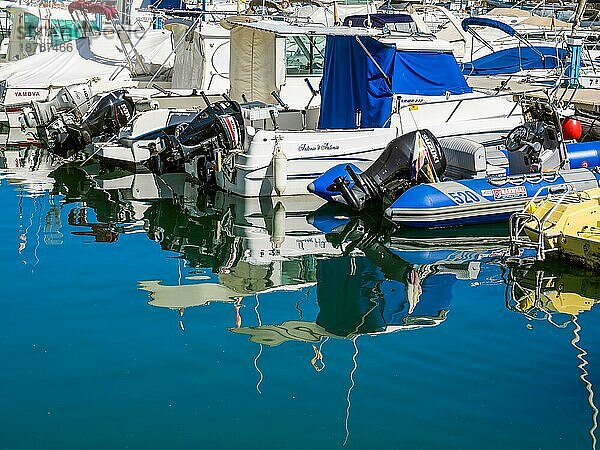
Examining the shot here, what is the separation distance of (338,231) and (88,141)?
294 inches

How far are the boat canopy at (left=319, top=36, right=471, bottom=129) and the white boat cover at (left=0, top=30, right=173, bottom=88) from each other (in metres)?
8.33

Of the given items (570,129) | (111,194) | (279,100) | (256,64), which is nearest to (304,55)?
(256,64)

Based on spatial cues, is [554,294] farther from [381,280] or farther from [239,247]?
[239,247]

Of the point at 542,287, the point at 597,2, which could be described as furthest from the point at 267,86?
the point at 597,2

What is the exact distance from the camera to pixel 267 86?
725 inches

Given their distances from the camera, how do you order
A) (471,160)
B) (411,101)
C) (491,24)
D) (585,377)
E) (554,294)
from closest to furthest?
(585,377) → (554,294) → (471,160) → (411,101) → (491,24)

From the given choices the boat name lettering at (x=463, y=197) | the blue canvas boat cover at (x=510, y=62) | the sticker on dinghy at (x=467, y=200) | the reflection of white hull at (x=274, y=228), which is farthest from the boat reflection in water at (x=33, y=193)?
the blue canvas boat cover at (x=510, y=62)

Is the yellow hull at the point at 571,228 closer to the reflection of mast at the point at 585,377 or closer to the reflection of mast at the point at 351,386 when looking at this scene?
the reflection of mast at the point at 585,377

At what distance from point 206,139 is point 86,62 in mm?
10114

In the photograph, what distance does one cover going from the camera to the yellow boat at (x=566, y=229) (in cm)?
1055

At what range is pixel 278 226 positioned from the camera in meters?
13.4

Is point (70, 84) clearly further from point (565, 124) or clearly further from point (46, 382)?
point (46, 382)

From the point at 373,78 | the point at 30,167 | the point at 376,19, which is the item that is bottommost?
the point at 30,167

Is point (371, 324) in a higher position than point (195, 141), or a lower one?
lower
